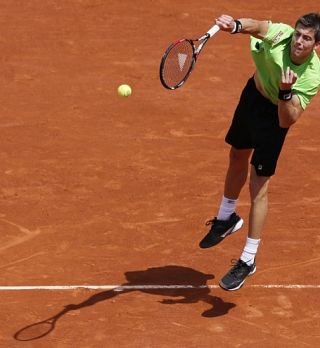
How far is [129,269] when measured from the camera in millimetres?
10781

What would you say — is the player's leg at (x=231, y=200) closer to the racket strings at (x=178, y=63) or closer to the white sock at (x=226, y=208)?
the white sock at (x=226, y=208)

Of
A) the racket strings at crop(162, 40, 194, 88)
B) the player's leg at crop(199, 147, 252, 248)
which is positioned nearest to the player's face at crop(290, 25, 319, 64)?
the racket strings at crop(162, 40, 194, 88)

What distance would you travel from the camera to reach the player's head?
8.99 metres

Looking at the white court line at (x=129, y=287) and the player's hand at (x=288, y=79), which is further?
the white court line at (x=129, y=287)

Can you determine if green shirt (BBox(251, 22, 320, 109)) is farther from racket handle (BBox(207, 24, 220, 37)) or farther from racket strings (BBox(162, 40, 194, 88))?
racket strings (BBox(162, 40, 194, 88))

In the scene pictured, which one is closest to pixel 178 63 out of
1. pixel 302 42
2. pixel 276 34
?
pixel 276 34

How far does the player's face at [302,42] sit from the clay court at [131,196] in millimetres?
2609

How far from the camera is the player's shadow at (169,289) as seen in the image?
1003 cm

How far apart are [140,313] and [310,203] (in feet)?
11.0

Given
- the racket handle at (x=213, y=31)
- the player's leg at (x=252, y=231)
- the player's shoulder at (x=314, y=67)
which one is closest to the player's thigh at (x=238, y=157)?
the player's leg at (x=252, y=231)

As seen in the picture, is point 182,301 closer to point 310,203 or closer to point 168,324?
point 168,324

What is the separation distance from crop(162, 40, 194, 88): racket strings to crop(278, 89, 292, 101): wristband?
0.93 m

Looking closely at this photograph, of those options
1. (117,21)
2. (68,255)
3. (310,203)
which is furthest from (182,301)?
(117,21)

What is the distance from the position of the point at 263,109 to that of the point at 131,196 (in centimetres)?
305
